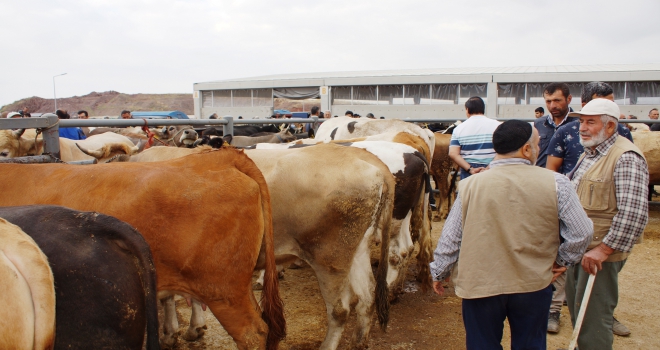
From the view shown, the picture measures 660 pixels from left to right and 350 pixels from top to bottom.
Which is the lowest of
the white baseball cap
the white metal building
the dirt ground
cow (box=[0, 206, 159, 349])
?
the dirt ground

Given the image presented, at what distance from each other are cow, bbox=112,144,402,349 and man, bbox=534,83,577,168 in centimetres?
187

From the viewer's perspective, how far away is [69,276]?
1.79 metres

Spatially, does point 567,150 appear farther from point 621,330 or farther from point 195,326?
point 195,326

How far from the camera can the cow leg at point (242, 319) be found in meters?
2.77

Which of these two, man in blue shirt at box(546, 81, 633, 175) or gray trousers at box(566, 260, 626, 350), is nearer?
gray trousers at box(566, 260, 626, 350)

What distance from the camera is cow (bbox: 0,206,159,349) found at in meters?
1.78

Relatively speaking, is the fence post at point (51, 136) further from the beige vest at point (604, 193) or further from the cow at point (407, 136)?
the beige vest at point (604, 193)

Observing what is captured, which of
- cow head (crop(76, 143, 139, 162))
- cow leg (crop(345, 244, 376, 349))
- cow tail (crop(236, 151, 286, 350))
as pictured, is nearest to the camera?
cow tail (crop(236, 151, 286, 350))

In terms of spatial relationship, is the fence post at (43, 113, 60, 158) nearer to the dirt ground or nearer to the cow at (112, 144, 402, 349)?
the cow at (112, 144, 402, 349)

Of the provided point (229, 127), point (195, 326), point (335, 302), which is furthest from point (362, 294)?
point (229, 127)

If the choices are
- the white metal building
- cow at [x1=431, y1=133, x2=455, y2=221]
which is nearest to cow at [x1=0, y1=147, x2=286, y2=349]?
cow at [x1=431, y1=133, x2=455, y2=221]

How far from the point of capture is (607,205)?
2941 mm

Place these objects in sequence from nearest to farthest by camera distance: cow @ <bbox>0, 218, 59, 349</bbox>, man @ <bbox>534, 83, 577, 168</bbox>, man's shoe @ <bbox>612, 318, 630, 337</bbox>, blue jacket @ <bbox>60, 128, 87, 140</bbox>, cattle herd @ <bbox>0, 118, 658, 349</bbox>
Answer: cow @ <bbox>0, 218, 59, 349</bbox> < cattle herd @ <bbox>0, 118, 658, 349</bbox> < man's shoe @ <bbox>612, 318, 630, 337</bbox> < man @ <bbox>534, 83, 577, 168</bbox> < blue jacket @ <bbox>60, 128, 87, 140</bbox>

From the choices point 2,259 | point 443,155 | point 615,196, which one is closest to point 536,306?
point 615,196
